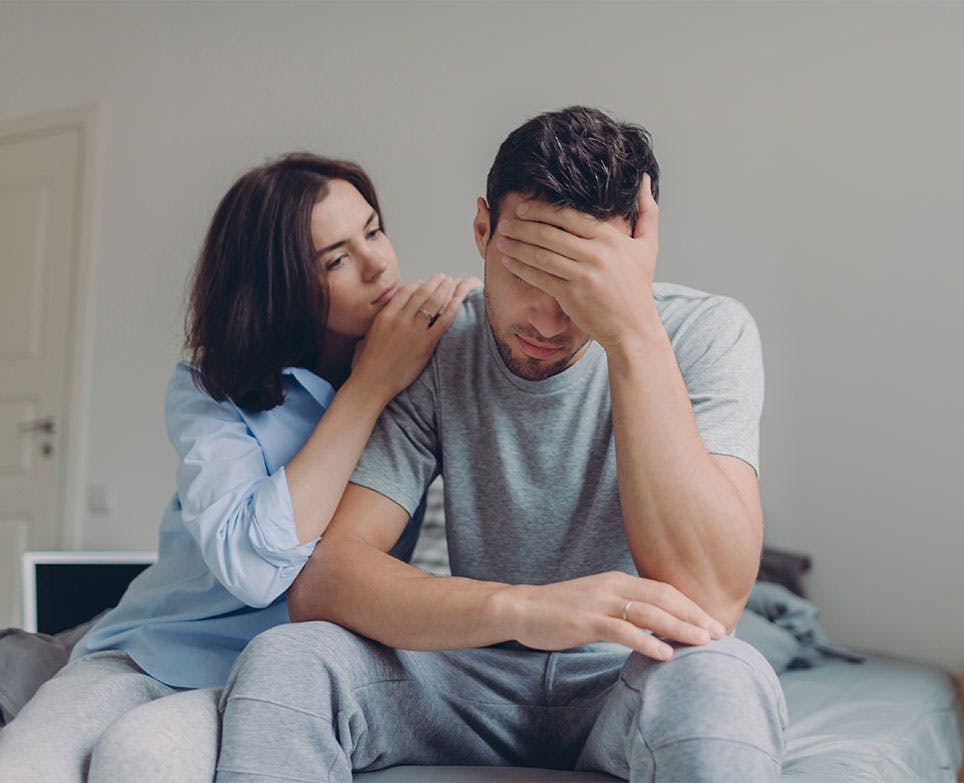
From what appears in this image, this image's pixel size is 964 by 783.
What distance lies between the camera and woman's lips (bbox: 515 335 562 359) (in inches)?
47.9

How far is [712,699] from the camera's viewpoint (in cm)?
82

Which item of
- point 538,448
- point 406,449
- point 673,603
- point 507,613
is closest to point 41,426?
point 406,449

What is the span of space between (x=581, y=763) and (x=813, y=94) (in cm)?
217

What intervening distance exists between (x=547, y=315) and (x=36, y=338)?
3315mm

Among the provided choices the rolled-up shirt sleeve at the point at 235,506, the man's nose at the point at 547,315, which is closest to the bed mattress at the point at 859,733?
the rolled-up shirt sleeve at the point at 235,506

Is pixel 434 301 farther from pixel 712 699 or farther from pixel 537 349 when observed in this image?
pixel 712 699

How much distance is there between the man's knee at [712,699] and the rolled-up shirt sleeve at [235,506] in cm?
49

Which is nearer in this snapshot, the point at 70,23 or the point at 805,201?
the point at 805,201

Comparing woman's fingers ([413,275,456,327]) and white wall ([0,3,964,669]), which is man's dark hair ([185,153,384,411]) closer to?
woman's fingers ([413,275,456,327])

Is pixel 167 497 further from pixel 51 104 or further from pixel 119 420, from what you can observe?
pixel 51 104

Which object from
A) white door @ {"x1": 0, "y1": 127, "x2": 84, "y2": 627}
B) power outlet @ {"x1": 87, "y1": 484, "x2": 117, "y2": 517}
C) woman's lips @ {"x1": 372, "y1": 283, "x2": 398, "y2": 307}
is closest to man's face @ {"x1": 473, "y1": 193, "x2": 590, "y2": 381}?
woman's lips @ {"x1": 372, "y1": 283, "x2": 398, "y2": 307}

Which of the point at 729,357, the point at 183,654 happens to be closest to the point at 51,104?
the point at 183,654

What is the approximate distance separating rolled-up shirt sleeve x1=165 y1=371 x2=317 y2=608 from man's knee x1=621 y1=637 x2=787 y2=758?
49 centimetres

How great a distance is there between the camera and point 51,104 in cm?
407
